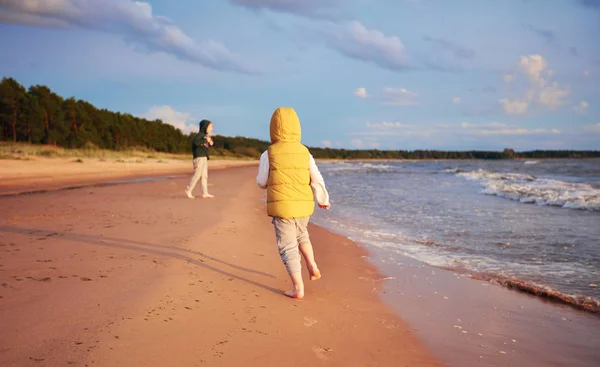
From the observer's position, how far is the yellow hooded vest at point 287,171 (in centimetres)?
420

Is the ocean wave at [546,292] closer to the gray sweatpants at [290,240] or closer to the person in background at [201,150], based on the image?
the gray sweatpants at [290,240]

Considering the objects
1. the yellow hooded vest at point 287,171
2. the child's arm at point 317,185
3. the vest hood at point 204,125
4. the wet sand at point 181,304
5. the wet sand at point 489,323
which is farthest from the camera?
the vest hood at point 204,125

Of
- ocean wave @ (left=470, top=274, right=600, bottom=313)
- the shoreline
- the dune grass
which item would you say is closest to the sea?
ocean wave @ (left=470, top=274, right=600, bottom=313)

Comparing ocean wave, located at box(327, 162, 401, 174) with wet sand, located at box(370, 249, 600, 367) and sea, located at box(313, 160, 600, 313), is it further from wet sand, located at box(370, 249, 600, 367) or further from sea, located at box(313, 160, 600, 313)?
wet sand, located at box(370, 249, 600, 367)

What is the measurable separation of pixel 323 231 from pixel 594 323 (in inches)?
194

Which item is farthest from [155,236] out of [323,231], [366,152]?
[366,152]

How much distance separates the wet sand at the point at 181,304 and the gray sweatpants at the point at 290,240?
34cm

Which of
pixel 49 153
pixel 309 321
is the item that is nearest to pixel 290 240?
pixel 309 321

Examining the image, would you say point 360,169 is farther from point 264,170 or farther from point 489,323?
Answer: point 489,323

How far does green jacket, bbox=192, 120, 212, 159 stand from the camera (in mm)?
11938

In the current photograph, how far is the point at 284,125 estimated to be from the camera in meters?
4.24

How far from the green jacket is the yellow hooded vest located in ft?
26.4

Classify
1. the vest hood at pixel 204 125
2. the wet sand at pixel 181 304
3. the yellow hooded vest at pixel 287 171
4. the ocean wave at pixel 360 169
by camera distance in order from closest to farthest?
1. the wet sand at pixel 181 304
2. the yellow hooded vest at pixel 287 171
3. the vest hood at pixel 204 125
4. the ocean wave at pixel 360 169

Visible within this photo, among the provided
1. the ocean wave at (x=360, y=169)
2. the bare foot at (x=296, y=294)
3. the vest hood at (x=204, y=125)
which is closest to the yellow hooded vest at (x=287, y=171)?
the bare foot at (x=296, y=294)
